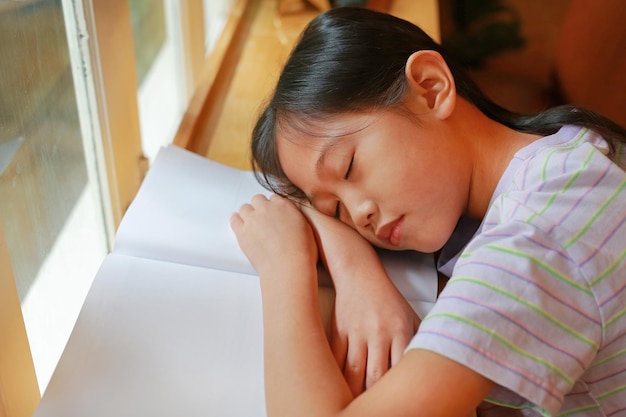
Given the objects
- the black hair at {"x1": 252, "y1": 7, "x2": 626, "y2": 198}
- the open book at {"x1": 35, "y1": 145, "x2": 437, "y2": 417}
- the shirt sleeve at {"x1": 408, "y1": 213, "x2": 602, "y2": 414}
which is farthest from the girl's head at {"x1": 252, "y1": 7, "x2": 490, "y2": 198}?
the shirt sleeve at {"x1": 408, "y1": 213, "x2": 602, "y2": 414}

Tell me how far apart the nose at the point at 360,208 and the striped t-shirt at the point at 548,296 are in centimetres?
13

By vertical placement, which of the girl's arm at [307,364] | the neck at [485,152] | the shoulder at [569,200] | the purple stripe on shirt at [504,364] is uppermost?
the shoulder at [569,200]

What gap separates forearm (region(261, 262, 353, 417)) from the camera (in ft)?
1.89

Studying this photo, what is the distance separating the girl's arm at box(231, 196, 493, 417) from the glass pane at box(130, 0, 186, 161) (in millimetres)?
453

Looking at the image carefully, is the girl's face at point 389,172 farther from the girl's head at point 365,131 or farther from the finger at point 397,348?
the finger at point 397,348

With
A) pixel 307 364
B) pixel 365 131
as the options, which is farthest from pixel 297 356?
pixel 365 131

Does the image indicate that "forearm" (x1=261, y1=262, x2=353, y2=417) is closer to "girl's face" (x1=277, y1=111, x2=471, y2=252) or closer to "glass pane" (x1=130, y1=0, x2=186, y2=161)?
"girl's face" (x1=277, y1=111, x2=471, y2=252)

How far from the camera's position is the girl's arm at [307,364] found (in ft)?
1.76

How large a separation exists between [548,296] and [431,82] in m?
0.28

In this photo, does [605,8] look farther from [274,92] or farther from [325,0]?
[274,92]

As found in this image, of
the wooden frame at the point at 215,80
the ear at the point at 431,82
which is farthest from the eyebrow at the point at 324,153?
the wooden frame at the point at 215,80

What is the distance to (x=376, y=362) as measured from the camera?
64 centimetres

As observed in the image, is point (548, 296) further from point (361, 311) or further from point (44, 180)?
point (44, 180)

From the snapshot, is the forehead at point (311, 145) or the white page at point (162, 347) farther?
the forehead at point (311, 145)
